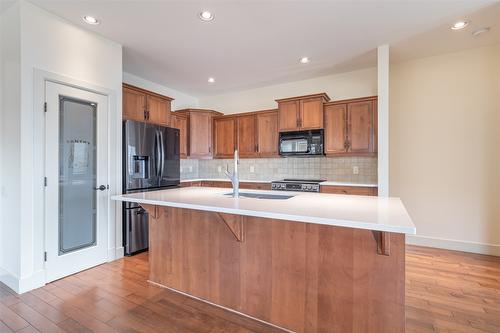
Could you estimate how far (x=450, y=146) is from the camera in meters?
3.62

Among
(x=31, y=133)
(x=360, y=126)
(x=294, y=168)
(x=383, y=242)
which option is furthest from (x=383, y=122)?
(x=31, y=133)

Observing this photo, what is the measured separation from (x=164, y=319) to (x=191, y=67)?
3.54 m

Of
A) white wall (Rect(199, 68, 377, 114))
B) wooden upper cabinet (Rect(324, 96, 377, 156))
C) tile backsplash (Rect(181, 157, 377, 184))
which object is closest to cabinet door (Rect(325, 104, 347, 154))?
wooden upper cabinet (Rect(324, 96, 377, 156))

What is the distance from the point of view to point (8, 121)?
2598 mm

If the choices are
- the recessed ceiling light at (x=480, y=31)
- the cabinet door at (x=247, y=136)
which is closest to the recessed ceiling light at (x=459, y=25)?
the recessed ceiling light at (x=480, y=31)

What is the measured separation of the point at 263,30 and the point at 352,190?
2.60 meters

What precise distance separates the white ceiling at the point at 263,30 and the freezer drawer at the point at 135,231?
2.28 m

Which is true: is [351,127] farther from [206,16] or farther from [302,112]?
[206,16]

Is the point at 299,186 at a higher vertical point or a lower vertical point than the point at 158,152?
lower

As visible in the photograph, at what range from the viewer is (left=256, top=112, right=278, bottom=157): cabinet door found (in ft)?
15.6

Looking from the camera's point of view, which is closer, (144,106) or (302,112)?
(144,106)

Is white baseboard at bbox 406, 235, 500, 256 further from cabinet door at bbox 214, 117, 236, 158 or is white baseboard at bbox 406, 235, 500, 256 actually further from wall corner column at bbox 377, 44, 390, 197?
cabinet door at bbox 214, 117, 236, 158

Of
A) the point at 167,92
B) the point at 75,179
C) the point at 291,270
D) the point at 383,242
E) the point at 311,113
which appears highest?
the point at 167,92

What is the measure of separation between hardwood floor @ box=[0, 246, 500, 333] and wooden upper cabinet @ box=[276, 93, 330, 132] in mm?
2544
